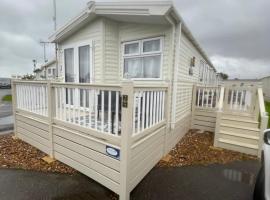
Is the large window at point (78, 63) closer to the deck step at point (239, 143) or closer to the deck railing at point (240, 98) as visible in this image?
the deck step at point (239, 143)

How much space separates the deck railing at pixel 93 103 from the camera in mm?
2553

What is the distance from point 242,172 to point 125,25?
4864mm

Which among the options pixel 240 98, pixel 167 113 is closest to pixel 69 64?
pixel 167 113

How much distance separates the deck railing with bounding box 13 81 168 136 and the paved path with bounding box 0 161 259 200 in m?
0.98

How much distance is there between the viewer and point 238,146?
14.2ft

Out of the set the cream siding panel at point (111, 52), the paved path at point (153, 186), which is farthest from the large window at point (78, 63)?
the paved path at point (153, 186)

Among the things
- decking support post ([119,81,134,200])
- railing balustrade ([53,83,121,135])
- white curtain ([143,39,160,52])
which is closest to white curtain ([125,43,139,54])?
white curtain ([143,39,160,52])

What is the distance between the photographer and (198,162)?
12.2 ft

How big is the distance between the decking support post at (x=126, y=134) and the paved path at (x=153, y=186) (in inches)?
13.8

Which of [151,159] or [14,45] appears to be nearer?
[151,159]

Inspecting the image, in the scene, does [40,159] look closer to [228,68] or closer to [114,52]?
[114,52]

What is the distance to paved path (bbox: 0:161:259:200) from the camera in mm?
2508

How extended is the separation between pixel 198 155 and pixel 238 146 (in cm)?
125

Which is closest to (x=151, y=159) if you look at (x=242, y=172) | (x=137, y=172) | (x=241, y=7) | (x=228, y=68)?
(x=137, y=172)
